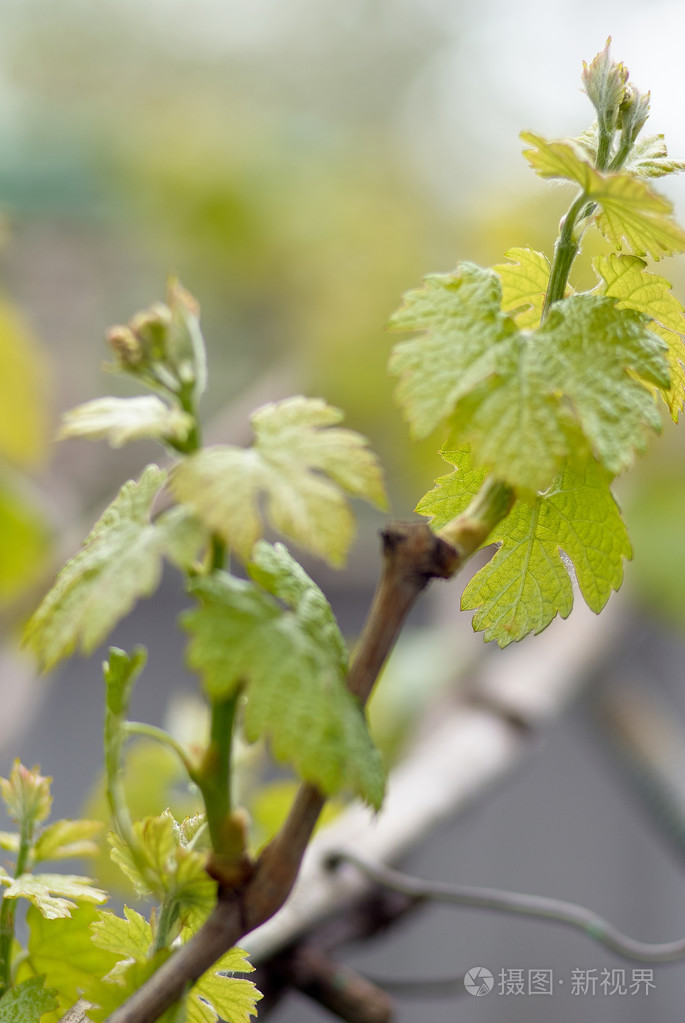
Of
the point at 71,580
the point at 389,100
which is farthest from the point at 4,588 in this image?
the point at 389,100

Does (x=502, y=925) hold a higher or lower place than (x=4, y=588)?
lower

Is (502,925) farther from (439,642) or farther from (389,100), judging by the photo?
(389,100)

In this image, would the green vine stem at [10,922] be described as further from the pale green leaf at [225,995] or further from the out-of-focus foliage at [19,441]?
the out-of-focus foliage at [19,441]

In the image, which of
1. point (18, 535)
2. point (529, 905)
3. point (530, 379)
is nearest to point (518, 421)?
point (530, 379)

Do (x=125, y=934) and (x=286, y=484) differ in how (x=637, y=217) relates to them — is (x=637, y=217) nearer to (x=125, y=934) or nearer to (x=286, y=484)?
(x=286, y=484)

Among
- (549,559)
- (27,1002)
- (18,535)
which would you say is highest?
(18,535)

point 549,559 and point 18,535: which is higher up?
point 18,535

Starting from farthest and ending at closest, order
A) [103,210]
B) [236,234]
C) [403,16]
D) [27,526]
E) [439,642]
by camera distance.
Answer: [403,16]
[103,210]
[236,234]
[439,642]
[27,526]

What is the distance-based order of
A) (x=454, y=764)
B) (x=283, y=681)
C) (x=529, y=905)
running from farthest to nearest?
(x=454, y=764), (x=529, y=905), (x=283, y=681)
